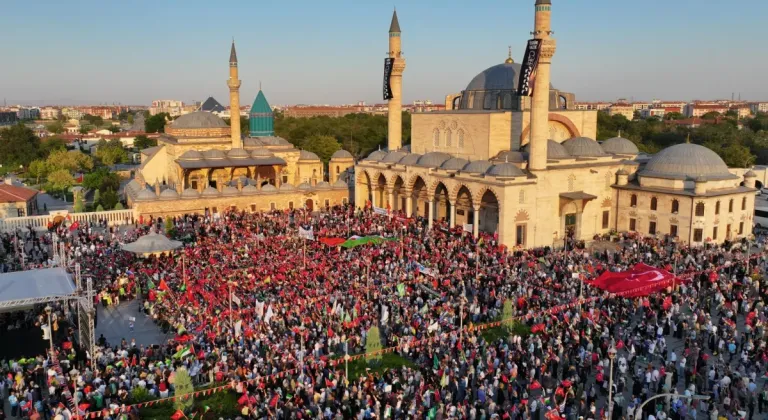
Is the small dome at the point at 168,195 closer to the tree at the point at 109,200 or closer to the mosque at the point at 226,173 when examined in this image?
the mosque at the point at 226,173

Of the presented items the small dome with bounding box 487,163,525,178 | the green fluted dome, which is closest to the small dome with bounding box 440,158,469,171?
the small dome with bounding box 487,163,525,178

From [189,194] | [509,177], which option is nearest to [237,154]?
[189,194]

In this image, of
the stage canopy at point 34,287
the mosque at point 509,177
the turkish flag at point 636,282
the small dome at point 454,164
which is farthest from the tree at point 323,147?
the turkish flag at point 636,282

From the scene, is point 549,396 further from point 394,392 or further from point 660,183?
point 660,183

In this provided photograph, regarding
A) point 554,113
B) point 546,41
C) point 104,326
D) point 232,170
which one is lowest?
point 104,326

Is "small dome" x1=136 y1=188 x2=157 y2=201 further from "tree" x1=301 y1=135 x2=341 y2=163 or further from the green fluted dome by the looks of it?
"tree" x1=301 y1=135 x2=341 y2=163

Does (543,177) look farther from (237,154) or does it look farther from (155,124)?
(155,124)

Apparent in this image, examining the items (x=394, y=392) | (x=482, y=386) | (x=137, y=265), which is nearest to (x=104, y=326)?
(x=137, y=265)
